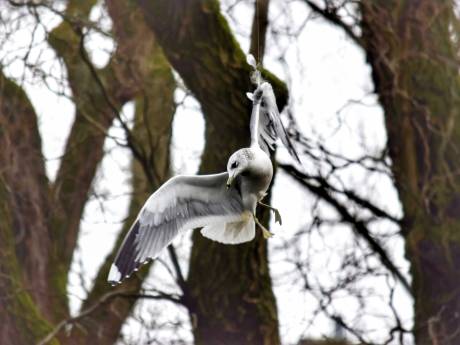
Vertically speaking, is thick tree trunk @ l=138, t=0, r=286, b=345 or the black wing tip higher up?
thick tree trunk @ l=138, t=0, r=286, b=345

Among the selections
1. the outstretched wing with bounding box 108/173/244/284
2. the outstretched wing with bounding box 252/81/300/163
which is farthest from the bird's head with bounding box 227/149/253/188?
the outstretched wing with bounding box 108/173/244/284

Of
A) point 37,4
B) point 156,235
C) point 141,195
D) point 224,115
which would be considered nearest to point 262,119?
point 156,235

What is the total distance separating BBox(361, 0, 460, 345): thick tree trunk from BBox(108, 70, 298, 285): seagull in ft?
5.89

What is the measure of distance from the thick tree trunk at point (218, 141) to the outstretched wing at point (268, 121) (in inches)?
50.4

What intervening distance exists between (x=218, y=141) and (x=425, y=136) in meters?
0.92

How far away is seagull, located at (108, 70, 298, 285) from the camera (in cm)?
237

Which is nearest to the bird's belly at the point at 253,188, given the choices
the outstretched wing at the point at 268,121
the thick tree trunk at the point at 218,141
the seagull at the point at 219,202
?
the seagull at the point at 219,202

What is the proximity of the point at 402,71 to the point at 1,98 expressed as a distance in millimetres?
1444

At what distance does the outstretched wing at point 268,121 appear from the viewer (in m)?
2.48

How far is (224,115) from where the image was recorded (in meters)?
3.98

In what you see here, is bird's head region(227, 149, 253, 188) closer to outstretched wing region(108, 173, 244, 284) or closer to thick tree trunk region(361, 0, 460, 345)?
outstretched wing region(108, 173, 244, 284)

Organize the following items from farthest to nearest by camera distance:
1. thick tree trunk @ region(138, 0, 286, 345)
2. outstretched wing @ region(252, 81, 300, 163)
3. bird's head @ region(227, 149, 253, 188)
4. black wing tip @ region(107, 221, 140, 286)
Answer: thick tree trunk @ region(138, 0, 286, 345)
black wing tip @ region(107, 221, 140, 286)
outstretched wing @ region(252, 81, 300, 163)
bird's head @ region(227, 149, 253, 188)

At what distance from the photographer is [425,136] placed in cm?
459

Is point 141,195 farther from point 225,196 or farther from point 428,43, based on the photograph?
point 225,196
